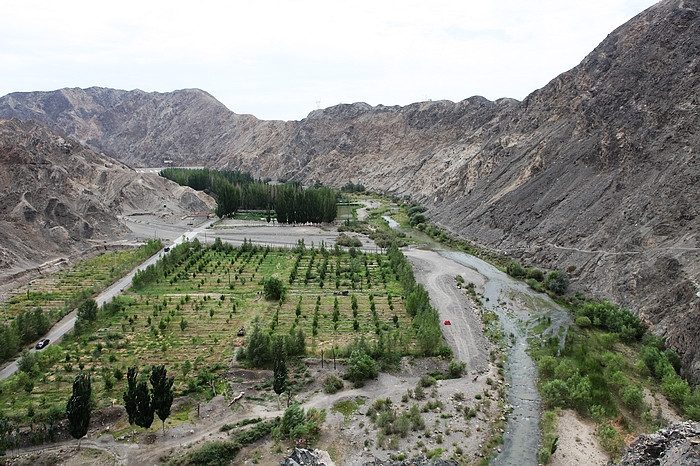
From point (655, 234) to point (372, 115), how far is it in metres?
115

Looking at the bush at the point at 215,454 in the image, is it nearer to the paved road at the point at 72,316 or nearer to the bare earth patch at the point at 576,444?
the bare earth patch at the point at 576,444

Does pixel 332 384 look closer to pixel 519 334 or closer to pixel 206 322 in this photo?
pixel 206 322

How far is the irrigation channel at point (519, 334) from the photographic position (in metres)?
21.8

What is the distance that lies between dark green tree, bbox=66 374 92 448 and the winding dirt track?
20.4m

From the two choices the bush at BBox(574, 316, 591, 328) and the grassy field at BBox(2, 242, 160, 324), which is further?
the grassy field at BBox(2, 242, 160, 324)

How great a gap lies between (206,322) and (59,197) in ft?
141

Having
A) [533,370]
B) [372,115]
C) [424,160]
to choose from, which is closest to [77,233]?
[533,370]

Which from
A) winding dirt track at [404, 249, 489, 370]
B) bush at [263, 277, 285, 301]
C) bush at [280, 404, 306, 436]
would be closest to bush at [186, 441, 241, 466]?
bush at [280, 404, 306, 436]

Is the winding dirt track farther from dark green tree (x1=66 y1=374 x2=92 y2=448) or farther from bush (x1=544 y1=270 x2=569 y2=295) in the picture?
dark green tree (x1=66 y1=374 x2=92 y2=448)

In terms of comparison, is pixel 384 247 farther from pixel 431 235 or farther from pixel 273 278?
pixel 273 278

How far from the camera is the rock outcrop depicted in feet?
51.0

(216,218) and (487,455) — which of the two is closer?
(487,455)

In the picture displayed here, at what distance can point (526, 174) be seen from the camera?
6400 centimetres

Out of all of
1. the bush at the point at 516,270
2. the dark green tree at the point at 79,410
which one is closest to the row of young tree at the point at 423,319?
the bush at the point at 516,270
